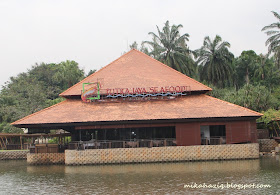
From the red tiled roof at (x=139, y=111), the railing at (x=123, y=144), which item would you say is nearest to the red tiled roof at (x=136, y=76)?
the red tiled roof at (x=139, y=111)

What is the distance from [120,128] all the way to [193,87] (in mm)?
8833

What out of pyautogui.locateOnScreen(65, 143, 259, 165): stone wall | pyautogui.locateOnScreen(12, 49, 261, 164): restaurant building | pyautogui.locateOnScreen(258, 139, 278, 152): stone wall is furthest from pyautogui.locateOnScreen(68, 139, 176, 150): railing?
pyautogui.locateOnScreen(258, 139, 278, 152): stone wall

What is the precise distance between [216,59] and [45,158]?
36.9 meters

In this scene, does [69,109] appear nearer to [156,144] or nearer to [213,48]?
[156,144]

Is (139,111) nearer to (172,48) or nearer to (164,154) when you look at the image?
(164,154)

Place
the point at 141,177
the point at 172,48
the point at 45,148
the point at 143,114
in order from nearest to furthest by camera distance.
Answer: the point at 141,177, the point at 143,114, the point at 45,148, the point at 172,48

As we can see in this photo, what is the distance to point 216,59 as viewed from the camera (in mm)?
63125

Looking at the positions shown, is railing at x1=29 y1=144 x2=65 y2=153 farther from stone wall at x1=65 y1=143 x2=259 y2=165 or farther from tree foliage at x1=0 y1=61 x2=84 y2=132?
tree foliage at x1=0 y1=61 x2=84 y2=132

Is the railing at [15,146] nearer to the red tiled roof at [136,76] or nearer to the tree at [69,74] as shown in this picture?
the red tiled roof at [136,76]

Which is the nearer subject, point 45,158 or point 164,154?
point 164,154

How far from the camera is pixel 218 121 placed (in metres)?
35.3

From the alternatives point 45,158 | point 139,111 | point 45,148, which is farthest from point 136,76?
point 45,158

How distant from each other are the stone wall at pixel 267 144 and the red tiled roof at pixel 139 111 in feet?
19.7

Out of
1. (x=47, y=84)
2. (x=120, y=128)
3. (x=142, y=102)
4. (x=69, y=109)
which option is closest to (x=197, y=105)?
(x=142, y=102)
